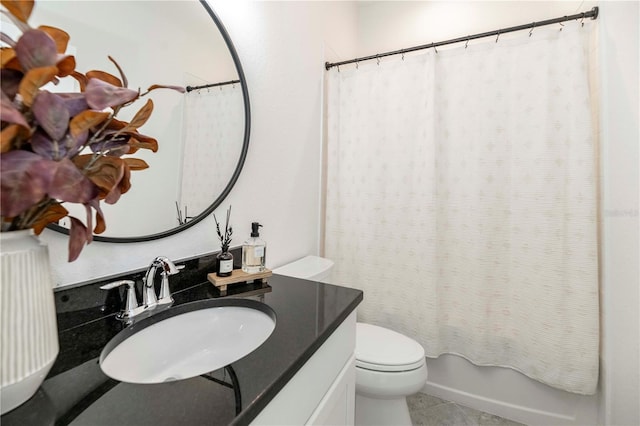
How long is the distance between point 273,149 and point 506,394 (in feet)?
5.99

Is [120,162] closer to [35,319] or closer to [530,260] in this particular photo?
[35,319]

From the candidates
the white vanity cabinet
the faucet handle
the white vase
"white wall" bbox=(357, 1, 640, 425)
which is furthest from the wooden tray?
"white wall" bbox=(357, 1, 640, 425)

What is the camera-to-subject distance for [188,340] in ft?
2.60

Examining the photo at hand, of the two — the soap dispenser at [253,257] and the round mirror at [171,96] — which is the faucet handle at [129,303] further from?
the soap dispenser at [253,257]

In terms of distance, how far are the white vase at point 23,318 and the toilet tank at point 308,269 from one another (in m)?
0.95

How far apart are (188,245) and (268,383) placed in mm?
634

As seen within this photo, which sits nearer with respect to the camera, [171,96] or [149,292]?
[149,292]

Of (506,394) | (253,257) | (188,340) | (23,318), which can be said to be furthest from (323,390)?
(506,394)

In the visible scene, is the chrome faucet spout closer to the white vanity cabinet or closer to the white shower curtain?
the white vanity cabinet

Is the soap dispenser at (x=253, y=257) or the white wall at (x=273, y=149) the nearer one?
the white wall at (x=273, y=149)

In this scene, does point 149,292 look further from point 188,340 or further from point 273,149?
point 273,149

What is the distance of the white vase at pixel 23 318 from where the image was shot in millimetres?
369

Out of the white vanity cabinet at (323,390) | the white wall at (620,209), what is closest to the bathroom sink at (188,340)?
the white vanity cabinet at (323,390)

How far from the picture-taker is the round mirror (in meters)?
0.74
